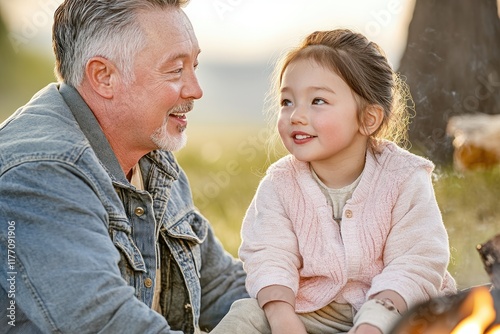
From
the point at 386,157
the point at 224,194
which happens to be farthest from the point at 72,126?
the point at 224,194

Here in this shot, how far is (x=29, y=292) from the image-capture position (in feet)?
7.86

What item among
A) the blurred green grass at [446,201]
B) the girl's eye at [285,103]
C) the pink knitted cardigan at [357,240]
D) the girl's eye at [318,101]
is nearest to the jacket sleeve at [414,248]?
the pink knitted cardigan at [357,240]

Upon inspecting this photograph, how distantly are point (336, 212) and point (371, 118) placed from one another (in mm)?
384

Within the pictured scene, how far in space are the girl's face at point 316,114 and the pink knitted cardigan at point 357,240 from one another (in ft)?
0.43

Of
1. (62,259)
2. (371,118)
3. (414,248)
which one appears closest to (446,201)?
(371,118)

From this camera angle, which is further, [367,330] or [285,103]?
[285,103]

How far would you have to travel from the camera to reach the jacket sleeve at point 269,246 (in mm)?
2752

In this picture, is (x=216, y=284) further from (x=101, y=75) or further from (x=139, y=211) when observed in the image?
(x=101, y=75)

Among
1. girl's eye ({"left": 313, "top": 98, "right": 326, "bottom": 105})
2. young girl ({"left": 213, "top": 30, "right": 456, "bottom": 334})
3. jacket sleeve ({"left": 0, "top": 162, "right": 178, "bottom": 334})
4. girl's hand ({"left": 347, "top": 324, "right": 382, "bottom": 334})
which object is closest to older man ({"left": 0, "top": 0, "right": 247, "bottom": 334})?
jacket sleeve ({"left": 0, "top": 162, "right": 178, "bottom": 334})

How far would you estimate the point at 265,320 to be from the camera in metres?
2.75

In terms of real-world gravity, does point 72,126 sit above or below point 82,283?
above

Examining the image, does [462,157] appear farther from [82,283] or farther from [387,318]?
[82,283]

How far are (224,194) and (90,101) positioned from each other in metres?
3.14

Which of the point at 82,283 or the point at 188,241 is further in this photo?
the point at 188,241
